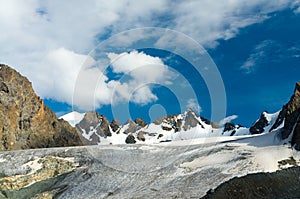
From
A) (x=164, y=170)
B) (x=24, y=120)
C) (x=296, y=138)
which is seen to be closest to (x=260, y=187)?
(x=296, y=138)

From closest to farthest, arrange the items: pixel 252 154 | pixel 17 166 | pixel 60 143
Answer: pixel 252 154 < pixel 17 166 < pixel 60 143

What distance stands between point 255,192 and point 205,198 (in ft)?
12.7

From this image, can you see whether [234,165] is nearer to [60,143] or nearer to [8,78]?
[60,143]

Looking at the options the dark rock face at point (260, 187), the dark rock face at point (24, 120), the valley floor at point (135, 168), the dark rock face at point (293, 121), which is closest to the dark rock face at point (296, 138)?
the dark rock face at point (293, 121)

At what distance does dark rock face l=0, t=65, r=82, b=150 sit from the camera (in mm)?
109438

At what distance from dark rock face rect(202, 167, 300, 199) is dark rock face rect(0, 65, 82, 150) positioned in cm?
8513

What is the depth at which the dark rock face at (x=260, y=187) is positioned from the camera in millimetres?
29312

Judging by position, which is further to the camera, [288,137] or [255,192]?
[288,137]

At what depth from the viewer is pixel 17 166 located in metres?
54.6

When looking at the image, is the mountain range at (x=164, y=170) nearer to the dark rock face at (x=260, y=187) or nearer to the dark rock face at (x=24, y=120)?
the dark rock face at (x=260, y=187)

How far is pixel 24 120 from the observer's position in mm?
117750

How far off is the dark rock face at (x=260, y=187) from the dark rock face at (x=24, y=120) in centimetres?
8513

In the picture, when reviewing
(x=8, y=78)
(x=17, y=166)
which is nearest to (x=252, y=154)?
(x=17, y=166)

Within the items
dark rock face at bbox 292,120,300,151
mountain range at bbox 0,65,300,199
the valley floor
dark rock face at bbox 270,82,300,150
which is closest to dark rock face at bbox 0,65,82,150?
the valley floor
